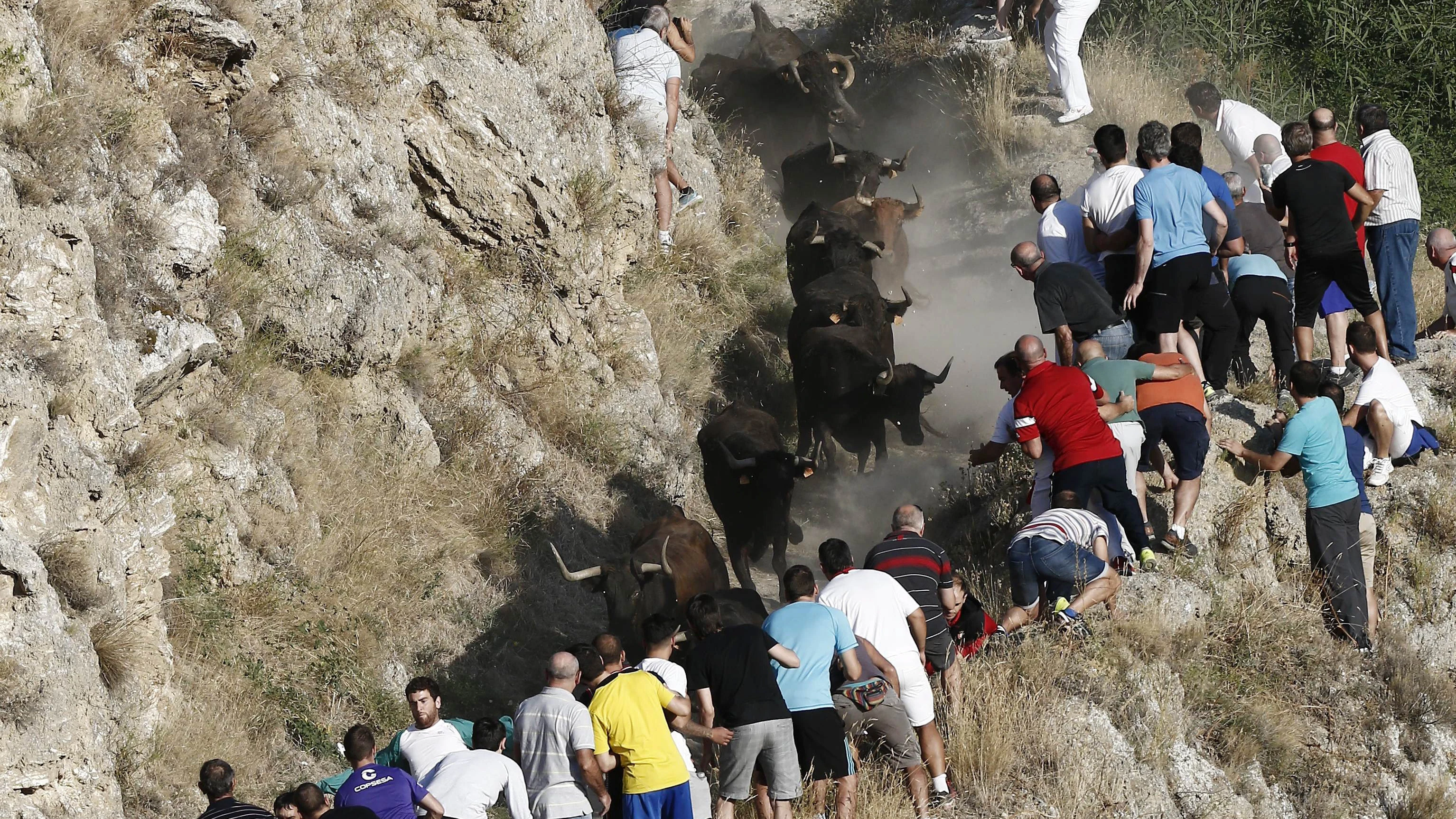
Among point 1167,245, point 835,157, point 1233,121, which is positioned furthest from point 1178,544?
point 835,157

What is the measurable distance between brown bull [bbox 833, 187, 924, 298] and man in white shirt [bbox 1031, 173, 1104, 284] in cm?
618

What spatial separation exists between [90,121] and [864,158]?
1144cm

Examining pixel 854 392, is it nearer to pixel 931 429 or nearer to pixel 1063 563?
pixel 931 429

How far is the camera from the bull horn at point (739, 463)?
11.7 meters

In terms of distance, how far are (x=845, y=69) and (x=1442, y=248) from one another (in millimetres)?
11167

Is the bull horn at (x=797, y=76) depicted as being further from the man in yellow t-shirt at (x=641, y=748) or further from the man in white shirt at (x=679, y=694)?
the man in yellow t-shirt at (x=641, y=748)

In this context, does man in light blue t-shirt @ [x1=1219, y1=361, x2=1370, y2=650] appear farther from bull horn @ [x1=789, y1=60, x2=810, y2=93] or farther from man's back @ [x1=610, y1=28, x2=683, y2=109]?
bull horn @ [x1=789, y1=60, x2=810, y2=93]

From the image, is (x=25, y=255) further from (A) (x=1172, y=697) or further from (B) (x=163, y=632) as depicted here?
(A) (x=1172, y=697)

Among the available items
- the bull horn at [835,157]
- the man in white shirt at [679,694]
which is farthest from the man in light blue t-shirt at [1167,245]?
the bull horn at [835,157]

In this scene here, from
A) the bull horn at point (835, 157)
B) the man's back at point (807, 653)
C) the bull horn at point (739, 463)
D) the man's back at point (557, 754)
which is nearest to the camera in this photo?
the man's back at point (557, 754)

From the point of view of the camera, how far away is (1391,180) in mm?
11109

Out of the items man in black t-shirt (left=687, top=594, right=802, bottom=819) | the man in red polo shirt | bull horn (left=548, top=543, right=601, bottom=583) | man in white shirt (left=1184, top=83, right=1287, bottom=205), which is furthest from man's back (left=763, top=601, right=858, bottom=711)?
man in white shirt (left=1184, top=83, right=1287, bottom=205)

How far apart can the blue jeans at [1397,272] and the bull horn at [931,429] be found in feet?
14.3

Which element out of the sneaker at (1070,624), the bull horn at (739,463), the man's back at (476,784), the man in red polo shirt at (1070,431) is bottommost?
the bull horn at (739,463)
